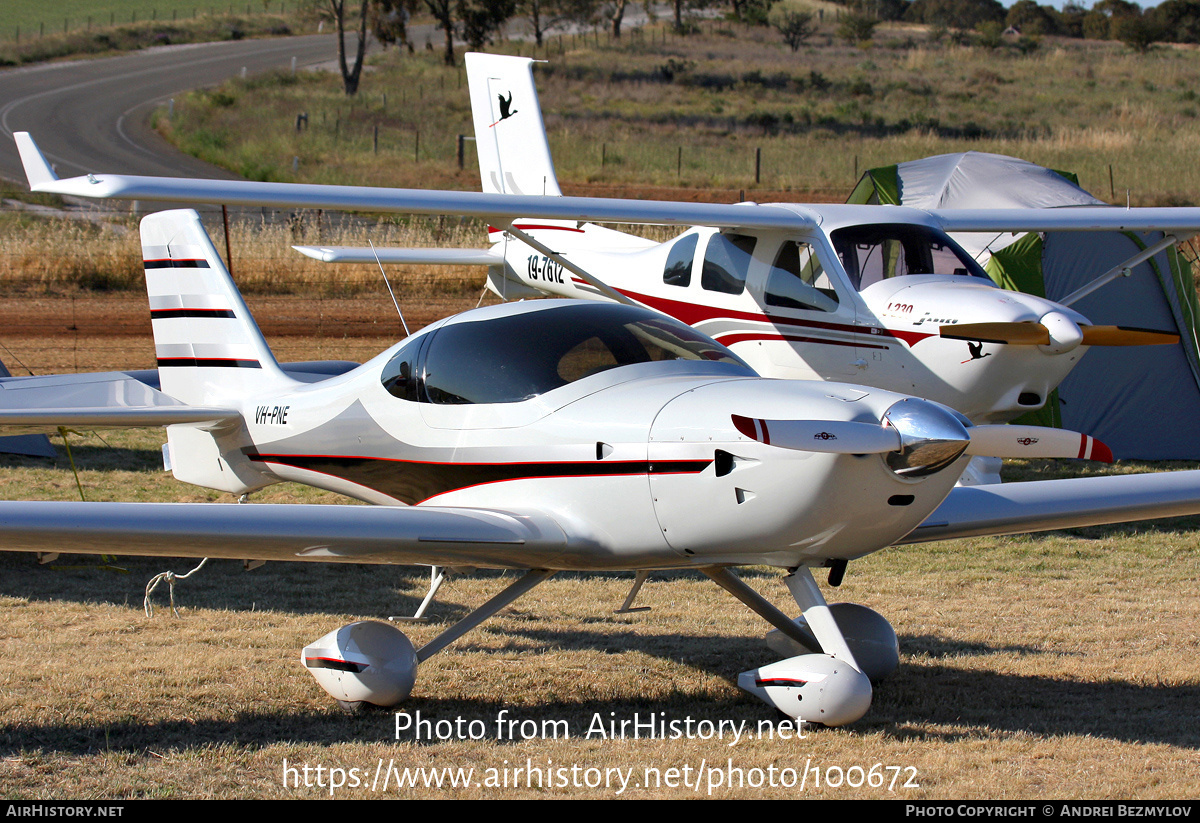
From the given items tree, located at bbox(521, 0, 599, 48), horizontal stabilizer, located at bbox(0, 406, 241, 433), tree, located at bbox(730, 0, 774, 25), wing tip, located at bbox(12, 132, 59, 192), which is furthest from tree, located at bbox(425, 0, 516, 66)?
horizontal stabilizer, located at bbox(0, 406, 241, 433)

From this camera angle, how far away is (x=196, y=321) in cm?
746

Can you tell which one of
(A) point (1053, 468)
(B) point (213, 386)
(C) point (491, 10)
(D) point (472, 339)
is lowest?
(A) point (1053, 468)

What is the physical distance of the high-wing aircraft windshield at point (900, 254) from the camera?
9.47 meters

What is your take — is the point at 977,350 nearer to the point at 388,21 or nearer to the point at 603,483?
the point at 603,483

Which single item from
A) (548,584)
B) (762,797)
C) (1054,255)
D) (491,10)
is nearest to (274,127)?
(491,10)

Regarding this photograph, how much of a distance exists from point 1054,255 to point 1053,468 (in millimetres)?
2626

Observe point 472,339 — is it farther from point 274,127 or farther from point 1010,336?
point 274,127

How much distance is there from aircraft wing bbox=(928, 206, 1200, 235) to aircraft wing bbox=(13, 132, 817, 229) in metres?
1.58

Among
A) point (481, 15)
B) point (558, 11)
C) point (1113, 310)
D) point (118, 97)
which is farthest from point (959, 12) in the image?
point (1113, 310)

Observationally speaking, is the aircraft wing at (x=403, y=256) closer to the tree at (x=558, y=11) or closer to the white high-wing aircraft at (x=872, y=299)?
the white high-wing aircraft at (x=872, y=299)

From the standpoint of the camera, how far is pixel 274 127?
41.3m

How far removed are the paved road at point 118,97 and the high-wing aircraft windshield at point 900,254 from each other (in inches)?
1088

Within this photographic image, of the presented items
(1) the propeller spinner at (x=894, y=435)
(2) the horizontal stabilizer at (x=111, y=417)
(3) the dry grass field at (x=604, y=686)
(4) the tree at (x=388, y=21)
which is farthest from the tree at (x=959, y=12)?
(1) the propeller spinner at (x=894, y=435)

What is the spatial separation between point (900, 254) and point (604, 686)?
16.9 feet
